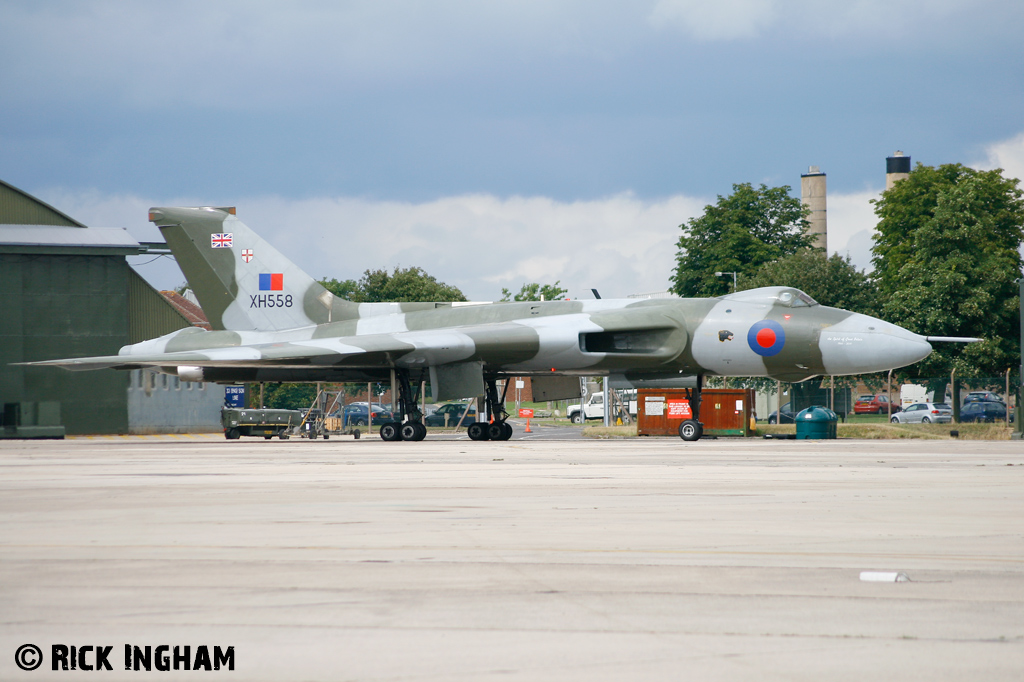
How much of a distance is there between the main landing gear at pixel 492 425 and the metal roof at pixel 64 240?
Result: 16.4 m

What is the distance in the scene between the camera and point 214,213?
2784cm

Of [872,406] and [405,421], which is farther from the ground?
[405,421]

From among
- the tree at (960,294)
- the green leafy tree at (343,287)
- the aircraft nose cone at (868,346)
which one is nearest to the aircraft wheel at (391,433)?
the aircraft nose cone at (868,346)

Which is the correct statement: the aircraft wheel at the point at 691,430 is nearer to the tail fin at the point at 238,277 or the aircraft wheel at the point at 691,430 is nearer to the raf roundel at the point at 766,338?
the raf roundel at the point at 766,338

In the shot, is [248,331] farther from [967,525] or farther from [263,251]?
[967,525]

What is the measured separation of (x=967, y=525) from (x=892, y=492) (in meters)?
2.81

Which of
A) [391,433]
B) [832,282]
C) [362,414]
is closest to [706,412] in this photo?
[391,433]

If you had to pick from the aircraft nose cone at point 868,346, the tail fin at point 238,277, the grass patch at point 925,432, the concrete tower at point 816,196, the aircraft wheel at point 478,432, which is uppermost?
the concrete tower at point 816,196

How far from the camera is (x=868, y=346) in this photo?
75.5 feet

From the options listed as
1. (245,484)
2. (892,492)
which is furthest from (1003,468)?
(245,484)

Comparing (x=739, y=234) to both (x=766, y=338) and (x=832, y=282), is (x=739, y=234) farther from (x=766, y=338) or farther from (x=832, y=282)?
(x=766, y=338)

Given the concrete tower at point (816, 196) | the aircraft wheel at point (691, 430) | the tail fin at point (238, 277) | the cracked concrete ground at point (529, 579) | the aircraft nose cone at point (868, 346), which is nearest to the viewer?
the cracked concrete ground at point (529, 579)

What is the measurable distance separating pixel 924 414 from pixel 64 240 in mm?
39035

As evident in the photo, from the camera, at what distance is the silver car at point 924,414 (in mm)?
49241
